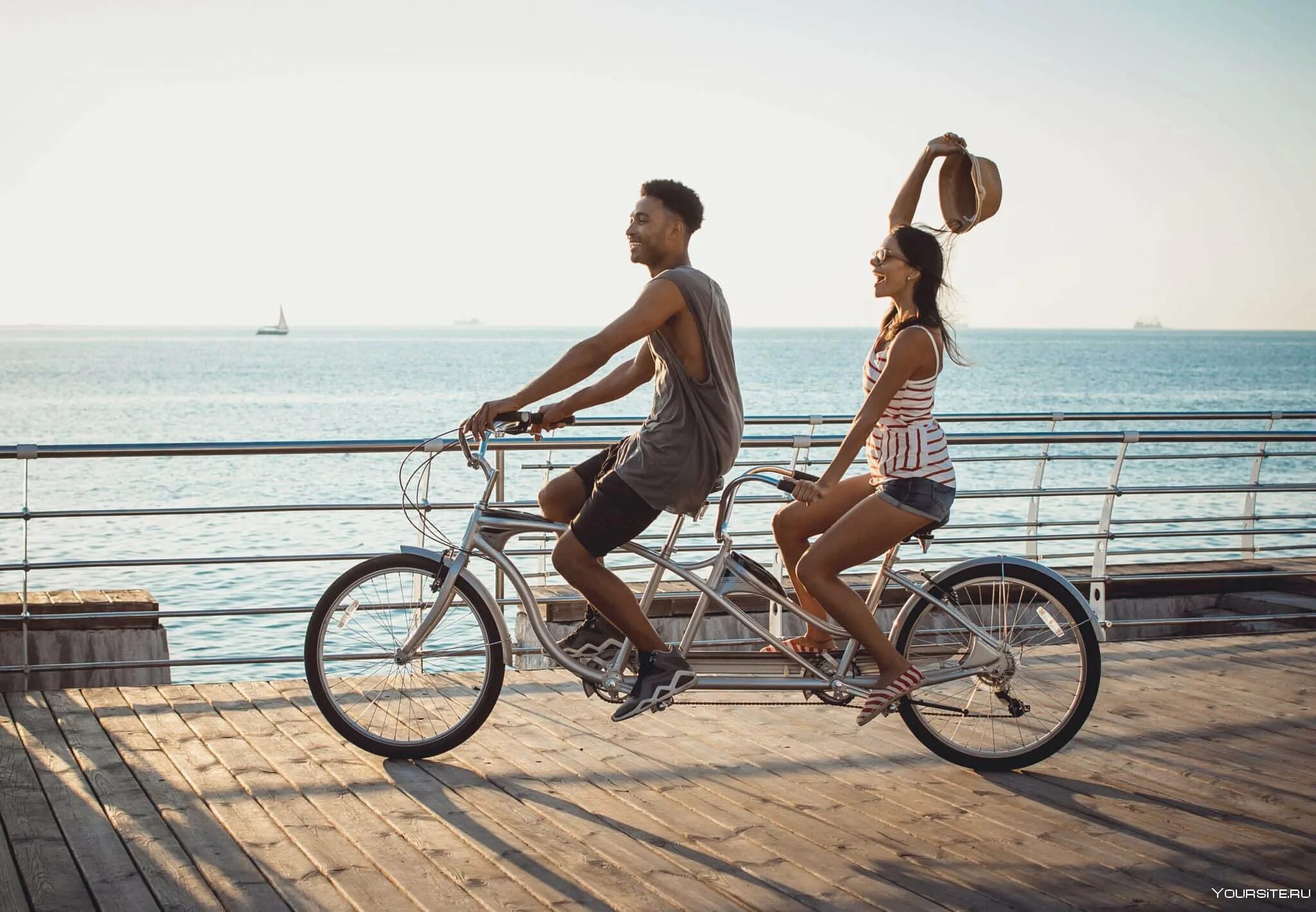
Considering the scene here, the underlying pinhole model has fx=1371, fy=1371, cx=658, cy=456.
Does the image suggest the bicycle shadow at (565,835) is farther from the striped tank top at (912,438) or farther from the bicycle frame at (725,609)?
the striped tank top at (912,438)

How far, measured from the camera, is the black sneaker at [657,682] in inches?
159

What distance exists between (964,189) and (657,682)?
1.96 m

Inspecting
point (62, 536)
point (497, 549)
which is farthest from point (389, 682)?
point (62, 536)

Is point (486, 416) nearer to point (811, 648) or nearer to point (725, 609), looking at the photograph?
point (725, 609)

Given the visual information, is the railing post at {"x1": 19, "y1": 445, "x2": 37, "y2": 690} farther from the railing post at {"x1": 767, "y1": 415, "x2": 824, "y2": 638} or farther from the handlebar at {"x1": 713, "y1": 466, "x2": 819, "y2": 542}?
the railing post at {"x1": 767, "y1": 415, "x2": 824, "y2": 638}

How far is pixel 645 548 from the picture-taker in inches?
161

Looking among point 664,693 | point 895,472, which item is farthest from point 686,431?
point 664,693

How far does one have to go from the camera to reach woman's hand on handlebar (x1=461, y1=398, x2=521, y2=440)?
3982 mm

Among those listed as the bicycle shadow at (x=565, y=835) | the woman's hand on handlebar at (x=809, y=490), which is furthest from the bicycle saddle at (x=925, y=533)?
the bicycle shadow at (x=565, y=835)

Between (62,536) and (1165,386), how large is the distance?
6324 cm

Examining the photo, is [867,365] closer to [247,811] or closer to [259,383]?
[247,811]

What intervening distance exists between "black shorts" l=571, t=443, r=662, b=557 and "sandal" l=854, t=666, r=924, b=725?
870 mm

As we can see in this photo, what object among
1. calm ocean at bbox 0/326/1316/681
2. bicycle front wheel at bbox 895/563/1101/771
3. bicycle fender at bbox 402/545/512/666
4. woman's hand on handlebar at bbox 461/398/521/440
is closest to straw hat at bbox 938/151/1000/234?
bicycle front wheel at bbox 895/563/1101/771

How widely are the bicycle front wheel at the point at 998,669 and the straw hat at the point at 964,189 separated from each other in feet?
3.80
